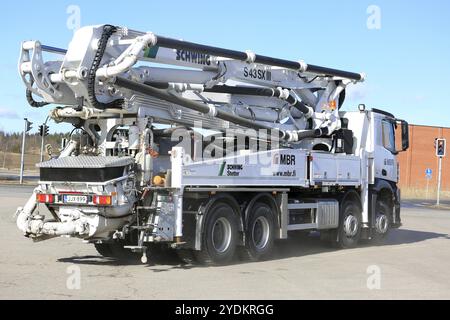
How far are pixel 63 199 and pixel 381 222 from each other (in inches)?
370

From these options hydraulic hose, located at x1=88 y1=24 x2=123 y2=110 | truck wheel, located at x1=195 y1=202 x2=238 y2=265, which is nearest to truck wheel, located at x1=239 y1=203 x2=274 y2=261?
truck wheel, located at x1=195 y1=202 x2=238 y2=265

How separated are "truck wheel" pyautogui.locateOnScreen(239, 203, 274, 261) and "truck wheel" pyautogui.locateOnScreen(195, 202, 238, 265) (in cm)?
44

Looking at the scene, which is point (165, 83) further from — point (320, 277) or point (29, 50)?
point (320, 277)

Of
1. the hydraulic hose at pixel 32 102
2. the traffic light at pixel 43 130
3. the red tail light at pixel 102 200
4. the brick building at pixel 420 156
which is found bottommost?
the red tail light at pixel 102 200

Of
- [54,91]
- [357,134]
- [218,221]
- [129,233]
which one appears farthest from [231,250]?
[357,134]

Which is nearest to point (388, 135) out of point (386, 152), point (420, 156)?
point (386, 152)

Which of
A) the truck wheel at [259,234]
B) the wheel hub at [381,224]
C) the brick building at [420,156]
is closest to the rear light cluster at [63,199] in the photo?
the truck wheel at [259,234]

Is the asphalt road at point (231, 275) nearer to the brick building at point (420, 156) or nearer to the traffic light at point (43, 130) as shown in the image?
the traffic light at point (43, 130)

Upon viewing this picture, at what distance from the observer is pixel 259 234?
13.4m

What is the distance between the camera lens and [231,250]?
1240 cm

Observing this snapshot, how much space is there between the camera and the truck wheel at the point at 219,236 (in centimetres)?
1177

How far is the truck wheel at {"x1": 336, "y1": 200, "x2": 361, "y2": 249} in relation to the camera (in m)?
16.3

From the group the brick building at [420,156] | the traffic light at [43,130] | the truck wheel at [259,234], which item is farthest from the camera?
the brick building at [420,156]
